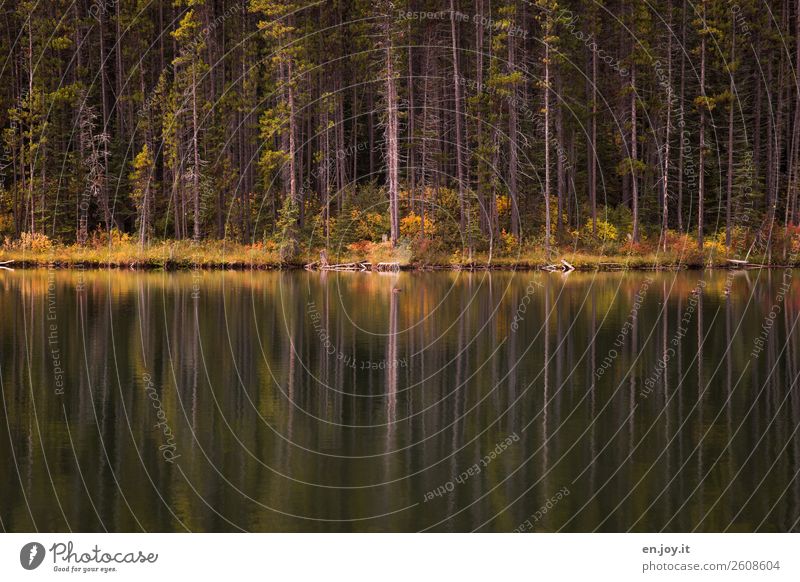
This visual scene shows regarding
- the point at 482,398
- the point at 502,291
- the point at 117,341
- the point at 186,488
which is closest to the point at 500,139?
the point at 502,291

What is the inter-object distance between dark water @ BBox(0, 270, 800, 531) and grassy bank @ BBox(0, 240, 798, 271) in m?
28.6

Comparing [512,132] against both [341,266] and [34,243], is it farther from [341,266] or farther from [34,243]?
[34,243]

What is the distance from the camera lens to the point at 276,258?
6538 centimetres

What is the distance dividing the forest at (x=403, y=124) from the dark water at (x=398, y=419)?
30898 mm

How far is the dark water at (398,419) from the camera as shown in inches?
506

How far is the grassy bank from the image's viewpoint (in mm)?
64312

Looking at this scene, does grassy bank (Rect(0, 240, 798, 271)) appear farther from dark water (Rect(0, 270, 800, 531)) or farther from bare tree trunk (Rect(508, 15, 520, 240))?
dark water (Rect(0, 270, 800, 531))

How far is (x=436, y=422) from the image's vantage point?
17703 millimetres

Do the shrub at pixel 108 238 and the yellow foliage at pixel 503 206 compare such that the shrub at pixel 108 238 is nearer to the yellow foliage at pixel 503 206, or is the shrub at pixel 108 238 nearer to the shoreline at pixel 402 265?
the shoreline at pixel 402 265

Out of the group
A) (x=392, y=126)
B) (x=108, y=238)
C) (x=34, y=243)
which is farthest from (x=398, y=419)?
(x=108, y=238)

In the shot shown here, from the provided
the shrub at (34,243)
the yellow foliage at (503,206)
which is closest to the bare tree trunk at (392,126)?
the yellow foliage at (503,206)

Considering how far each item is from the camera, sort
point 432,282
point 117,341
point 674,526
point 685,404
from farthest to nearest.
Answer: point 432,282 → point 117,341 → point 685,404 → point 674,526

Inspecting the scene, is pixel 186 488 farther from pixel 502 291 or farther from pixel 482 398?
pixel 502 291

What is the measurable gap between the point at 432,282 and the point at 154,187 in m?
25.9
